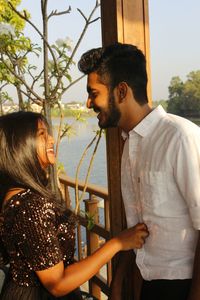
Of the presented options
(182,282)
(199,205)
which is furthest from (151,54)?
(182,282)

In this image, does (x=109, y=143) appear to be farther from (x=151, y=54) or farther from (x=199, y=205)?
(x=199, y=205)

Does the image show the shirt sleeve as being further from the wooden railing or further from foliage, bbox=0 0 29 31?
foliage, bbox=0 0 29 31

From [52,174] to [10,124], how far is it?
3.05ft

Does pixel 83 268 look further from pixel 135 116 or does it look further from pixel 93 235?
pixel 93 235

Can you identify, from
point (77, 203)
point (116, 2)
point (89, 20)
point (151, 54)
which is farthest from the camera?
point (77, 203)

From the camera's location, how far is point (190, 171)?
1119 millimetres

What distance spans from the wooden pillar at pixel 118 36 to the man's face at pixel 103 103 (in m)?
0.33

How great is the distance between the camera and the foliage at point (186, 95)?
189 centimetres

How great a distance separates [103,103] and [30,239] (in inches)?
20.5

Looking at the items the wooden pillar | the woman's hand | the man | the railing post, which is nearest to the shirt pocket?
the man

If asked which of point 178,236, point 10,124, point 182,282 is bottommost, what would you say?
point 182,282

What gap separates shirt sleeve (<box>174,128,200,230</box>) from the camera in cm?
112

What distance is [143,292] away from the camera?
1.43 metres

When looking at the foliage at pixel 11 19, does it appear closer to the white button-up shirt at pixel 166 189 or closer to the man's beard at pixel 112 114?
the man's beard at pixel 112 114
